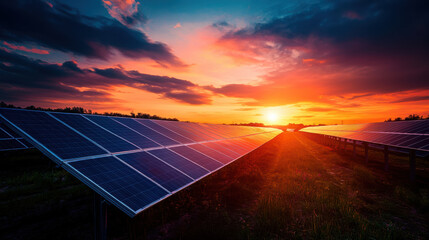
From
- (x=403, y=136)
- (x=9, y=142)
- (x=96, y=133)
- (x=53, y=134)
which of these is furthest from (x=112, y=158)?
(x=403, y=136)

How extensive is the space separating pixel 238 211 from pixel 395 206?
8553mm

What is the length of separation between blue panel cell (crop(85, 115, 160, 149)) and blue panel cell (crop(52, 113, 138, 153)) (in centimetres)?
47

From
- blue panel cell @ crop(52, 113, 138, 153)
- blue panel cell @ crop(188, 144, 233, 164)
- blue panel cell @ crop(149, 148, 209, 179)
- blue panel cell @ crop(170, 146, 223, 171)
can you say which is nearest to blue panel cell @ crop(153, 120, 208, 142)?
blue panel cell @ crop(188, 144, 233, 164)

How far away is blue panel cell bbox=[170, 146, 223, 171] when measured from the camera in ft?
25.6

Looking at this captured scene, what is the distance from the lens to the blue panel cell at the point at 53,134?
4586 millimetres

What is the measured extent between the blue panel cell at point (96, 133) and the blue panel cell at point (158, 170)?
0.64 metres

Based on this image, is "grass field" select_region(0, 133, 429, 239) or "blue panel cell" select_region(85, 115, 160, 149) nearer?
"grass field" select_region(0, 133, 429, 239)

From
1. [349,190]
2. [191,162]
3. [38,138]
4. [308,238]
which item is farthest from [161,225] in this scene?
[349,190]

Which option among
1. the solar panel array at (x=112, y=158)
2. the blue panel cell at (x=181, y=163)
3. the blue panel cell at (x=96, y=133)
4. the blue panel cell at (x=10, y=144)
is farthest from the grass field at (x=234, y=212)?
the blue panel cell at (x=10, y=144)

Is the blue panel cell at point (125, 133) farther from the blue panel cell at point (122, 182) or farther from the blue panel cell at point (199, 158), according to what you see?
the blue panel cell at point (122, 182)

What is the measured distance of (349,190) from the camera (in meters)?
11.7

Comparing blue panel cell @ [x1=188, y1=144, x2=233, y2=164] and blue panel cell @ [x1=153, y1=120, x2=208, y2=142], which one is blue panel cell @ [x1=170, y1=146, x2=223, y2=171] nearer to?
blue panel cell @ [x1=188, y1=144, x2=233, y2=164]

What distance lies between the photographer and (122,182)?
4.52 meters

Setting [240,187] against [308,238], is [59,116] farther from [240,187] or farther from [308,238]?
[308,238]
